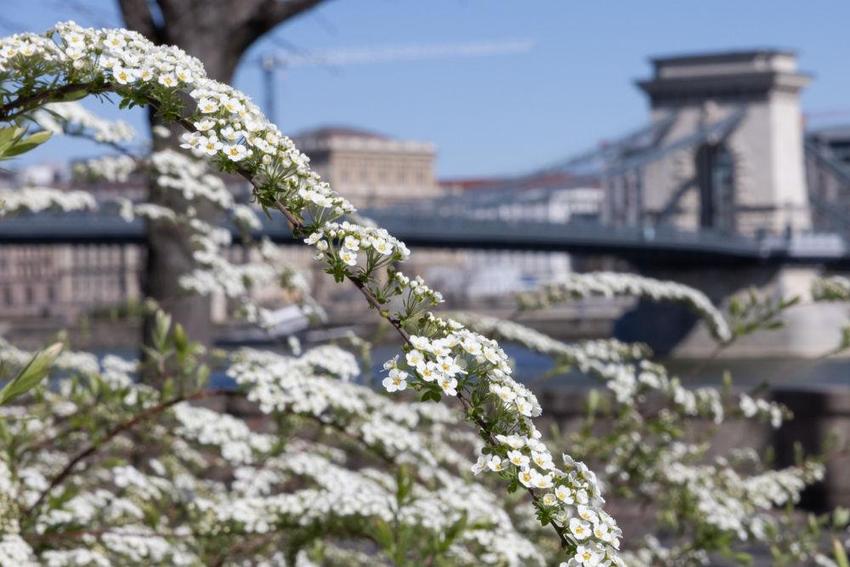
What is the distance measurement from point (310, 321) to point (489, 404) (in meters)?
3.27

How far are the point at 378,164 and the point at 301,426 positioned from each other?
116237 mm

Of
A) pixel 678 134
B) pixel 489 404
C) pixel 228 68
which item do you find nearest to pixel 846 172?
pixel 678 134

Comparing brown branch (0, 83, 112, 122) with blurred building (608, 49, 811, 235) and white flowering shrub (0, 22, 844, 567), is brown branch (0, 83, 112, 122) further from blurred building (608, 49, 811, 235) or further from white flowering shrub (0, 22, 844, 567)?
blurred building (608, 49, 811, 235)

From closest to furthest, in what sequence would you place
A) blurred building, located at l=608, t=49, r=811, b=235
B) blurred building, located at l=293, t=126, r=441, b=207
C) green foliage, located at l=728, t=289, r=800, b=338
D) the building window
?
green foliage, located at l=728, t=289, r=800, b=338
blurred building, located at l=608, t=49, r=811, b=235
the building window
blurred building, located at l=293, t=126, r=441, b=207

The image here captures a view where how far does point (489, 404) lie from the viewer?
2.10 metres

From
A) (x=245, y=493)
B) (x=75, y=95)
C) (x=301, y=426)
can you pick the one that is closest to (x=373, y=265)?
(x=75, y=95)

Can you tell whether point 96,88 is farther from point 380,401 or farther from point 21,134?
point 380,401

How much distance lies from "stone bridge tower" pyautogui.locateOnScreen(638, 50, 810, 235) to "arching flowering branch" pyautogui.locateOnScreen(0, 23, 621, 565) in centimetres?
6254

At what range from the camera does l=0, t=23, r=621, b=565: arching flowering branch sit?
80.6 inches

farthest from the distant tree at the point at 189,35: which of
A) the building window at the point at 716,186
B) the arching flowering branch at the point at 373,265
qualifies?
the building window at the point at 716,186

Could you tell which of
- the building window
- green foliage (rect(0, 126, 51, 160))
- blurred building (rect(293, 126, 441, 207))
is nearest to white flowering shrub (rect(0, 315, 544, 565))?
green foliage (rect(0, 126, 51, 160))

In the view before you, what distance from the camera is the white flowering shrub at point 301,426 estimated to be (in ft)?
6.88

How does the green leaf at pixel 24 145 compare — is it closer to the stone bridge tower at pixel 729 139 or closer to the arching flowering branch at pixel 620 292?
the arching flowering branch at pixel 620 292

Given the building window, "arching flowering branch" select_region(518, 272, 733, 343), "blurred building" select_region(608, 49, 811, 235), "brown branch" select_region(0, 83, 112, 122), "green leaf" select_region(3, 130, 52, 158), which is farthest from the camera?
the building window
